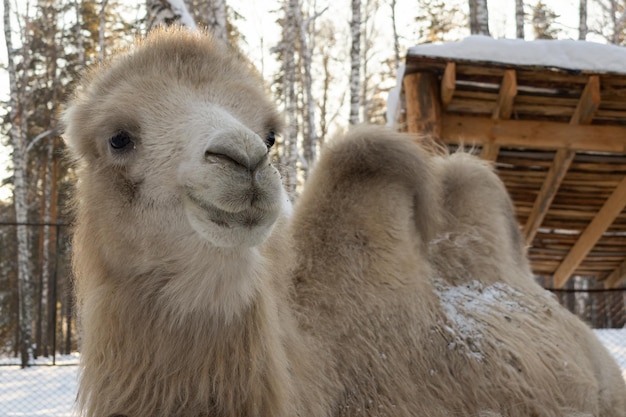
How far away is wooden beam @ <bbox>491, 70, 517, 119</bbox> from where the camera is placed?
23.6 ft

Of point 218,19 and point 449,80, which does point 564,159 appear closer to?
point 449,80

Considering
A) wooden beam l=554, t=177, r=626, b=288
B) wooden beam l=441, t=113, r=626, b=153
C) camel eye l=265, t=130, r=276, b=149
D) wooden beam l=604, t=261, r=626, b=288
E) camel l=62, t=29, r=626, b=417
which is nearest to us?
camel l=62, t=29, r=626, b=417

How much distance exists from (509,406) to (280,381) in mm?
1171

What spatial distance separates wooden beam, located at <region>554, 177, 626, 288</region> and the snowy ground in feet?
4.09

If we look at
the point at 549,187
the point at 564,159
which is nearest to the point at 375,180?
the point at 564,159

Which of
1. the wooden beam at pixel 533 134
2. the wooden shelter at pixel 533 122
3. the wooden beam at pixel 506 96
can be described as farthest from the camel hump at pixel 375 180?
the wooden beam at pixel 533 134

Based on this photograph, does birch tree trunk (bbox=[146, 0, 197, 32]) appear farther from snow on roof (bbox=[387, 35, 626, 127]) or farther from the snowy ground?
the snowy ground

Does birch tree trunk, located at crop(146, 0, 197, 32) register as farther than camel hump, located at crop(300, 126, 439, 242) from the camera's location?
Yes

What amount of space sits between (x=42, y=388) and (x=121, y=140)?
847 centimetres

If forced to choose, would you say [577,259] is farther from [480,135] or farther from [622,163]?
[480,135]

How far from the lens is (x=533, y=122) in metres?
8.02

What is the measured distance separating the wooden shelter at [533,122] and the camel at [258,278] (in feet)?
9.46

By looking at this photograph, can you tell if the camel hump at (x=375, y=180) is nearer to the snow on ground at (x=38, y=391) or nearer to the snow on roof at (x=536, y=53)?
the snow on roof at (x=536, y=53)

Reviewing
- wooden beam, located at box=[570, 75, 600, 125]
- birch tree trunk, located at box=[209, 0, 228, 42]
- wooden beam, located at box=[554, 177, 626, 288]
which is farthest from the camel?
wooden beam, located at box=[554, 177, 626, 288]
